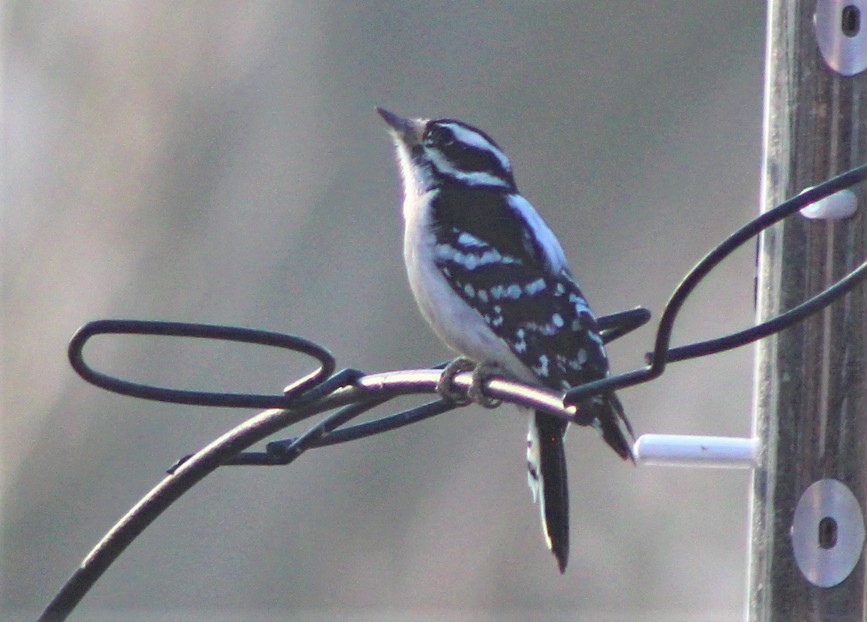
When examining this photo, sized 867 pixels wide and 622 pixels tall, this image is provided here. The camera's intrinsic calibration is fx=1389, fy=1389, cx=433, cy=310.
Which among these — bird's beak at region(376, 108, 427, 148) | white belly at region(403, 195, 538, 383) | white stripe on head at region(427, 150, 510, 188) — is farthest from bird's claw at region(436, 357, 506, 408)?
bird's beak at region(376, 108, 427, 148)

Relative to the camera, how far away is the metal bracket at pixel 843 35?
8.71 feet

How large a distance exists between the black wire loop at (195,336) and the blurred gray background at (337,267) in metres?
Result: 5.80

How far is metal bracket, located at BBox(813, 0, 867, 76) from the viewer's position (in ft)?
8.71

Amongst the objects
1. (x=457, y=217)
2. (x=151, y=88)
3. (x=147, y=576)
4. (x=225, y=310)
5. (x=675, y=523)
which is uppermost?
(x=151, y=88)

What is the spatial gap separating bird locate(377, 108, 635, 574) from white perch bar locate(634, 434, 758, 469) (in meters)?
0.23

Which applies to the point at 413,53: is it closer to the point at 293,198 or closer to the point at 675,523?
the point at 293,198

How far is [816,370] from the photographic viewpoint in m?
2.67

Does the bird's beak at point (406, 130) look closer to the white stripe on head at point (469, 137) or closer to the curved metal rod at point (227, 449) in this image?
the white stripe on head at point (469, 137)

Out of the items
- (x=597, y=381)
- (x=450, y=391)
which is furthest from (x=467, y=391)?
(x=597, y=381)

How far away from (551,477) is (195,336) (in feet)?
3.85

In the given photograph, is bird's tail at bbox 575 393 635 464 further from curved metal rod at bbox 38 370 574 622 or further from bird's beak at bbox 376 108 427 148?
bird's beak at bbox 376 108 427 148

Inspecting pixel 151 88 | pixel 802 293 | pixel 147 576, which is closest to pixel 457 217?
pixel 802 293

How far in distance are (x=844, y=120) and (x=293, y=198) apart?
756 centimetres

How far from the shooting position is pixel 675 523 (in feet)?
27.6
